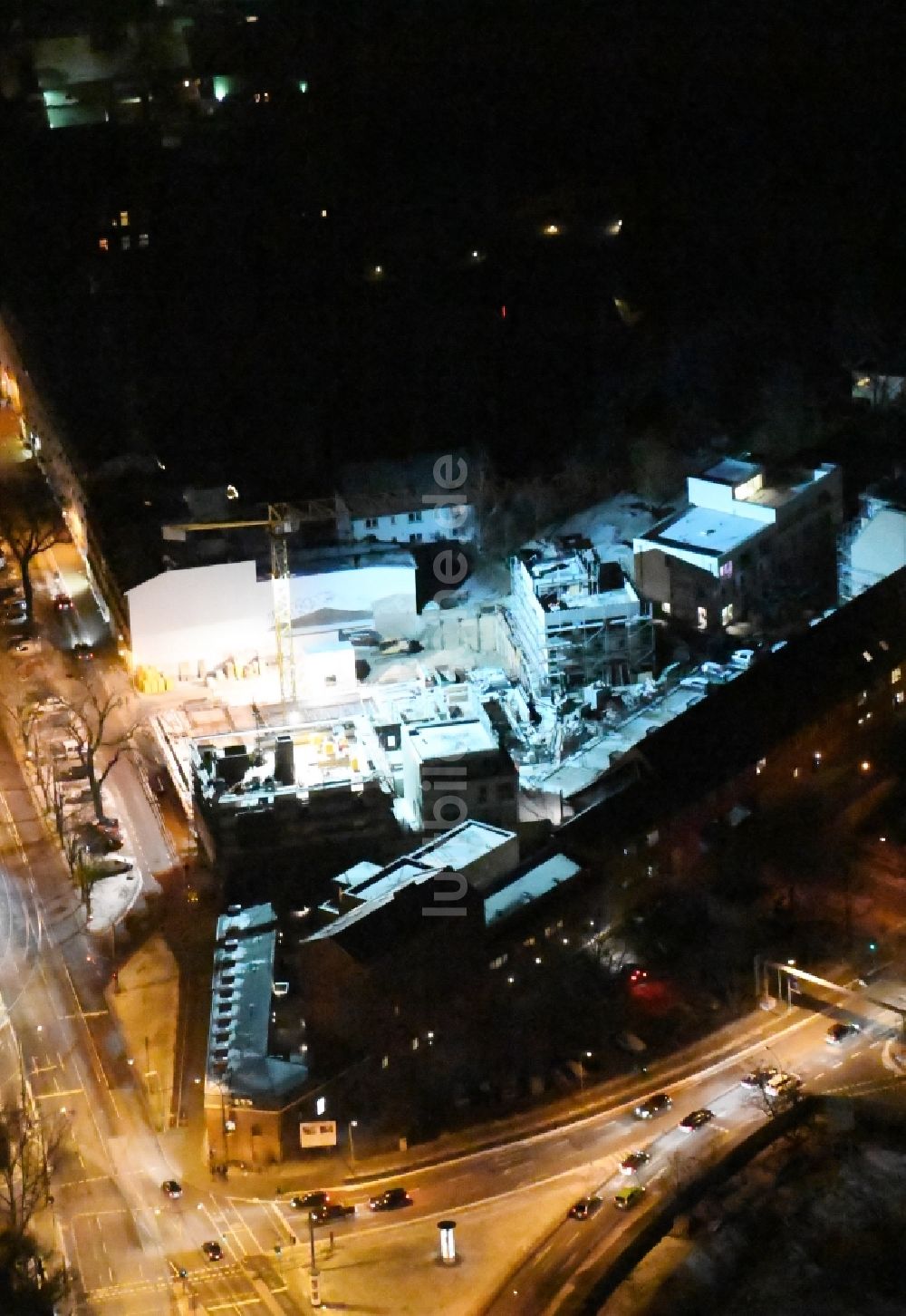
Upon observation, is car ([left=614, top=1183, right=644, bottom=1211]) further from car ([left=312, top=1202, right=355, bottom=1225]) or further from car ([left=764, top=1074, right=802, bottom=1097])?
car ([left=312, top=1202, right=355, bottom=1225])

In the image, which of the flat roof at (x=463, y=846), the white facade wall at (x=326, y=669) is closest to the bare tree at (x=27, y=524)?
the white facade wall at (x=326, y=669)

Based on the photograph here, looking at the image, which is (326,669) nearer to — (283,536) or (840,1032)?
(283,536)

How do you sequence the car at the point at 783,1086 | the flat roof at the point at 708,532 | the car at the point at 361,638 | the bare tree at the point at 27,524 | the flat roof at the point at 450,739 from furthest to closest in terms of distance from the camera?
the bare tree at the point at 27,524 < the car at the point at 361,638 < the flat roof at the point at 708,532 < the flat roof at the point at 450,739 < the car at the point at 783,1086

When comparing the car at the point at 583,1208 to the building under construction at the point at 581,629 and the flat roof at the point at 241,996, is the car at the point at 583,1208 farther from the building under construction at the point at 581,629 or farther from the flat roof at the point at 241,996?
the building under construction at the point at 581,629

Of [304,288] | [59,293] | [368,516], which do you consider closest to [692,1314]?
[368,516]

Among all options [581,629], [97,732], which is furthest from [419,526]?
[97,732]

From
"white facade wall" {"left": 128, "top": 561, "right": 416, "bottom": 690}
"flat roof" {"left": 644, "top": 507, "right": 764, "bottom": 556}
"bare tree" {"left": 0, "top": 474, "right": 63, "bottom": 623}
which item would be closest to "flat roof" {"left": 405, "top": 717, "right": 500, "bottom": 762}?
"white facade wall" {"left": 128, "top": 561, "right": 416, "bottom": 690}

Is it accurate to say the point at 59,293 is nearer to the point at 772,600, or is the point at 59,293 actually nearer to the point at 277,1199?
the point at 772,600
